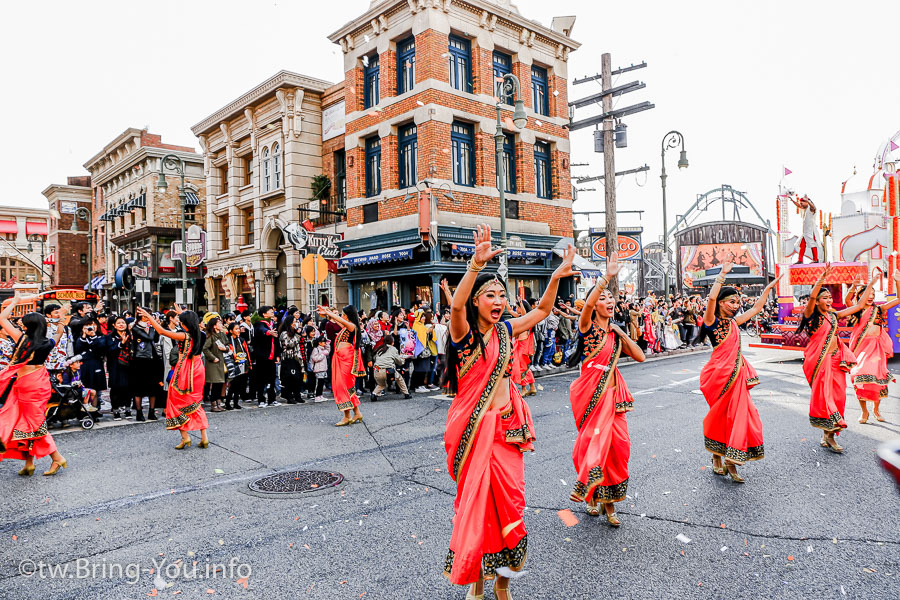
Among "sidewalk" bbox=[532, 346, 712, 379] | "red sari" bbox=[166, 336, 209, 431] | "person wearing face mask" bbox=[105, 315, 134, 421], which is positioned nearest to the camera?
"red sari" bbox=[166, 336, 209, 431]

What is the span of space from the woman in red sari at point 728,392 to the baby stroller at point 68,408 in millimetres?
8830

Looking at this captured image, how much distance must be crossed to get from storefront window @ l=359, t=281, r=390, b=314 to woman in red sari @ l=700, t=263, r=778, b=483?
14.4 m

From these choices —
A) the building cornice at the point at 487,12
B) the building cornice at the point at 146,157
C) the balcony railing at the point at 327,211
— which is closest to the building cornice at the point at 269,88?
the building cornice at the point at 487,12

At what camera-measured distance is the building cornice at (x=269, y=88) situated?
2158cm

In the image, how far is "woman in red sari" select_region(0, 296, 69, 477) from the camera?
19.8 feet

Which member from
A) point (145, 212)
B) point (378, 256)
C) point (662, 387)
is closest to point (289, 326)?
point (662, 387)

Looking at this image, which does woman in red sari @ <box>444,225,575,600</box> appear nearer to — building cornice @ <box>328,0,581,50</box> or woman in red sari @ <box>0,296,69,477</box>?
woman in red sari @ <box>0,296,69,477</box>

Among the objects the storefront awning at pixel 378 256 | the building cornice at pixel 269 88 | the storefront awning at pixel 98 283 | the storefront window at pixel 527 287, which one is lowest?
the storefront window at pixel 527 287

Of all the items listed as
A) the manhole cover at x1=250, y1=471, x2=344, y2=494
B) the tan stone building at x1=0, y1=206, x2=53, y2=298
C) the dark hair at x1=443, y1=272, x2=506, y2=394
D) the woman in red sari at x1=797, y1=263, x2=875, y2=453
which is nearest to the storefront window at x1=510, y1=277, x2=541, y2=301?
the woman in red sari at x1=797, y1=263, x2=875, y2=453

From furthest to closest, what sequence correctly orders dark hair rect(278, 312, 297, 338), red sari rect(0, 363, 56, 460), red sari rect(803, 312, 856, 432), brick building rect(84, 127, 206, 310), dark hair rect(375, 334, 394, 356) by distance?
brick building rect(84, 127, 206, 310)
dark hair rect(375, 334, 394, 356)
dark hair rect(278, 312, 297, 338)
red sari rect(803, 312, 856, 432)
red sari rect(0, 363, 56, 460)

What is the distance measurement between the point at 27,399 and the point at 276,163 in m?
18.3

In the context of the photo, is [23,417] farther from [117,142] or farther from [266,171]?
[117,142]

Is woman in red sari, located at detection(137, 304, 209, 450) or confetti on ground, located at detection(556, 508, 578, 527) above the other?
woman in red sari, located at detection(137, 304, 209, 450)

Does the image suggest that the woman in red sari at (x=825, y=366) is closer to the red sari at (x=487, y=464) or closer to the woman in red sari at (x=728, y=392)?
the woman in red sari at (x=728, y=392)
